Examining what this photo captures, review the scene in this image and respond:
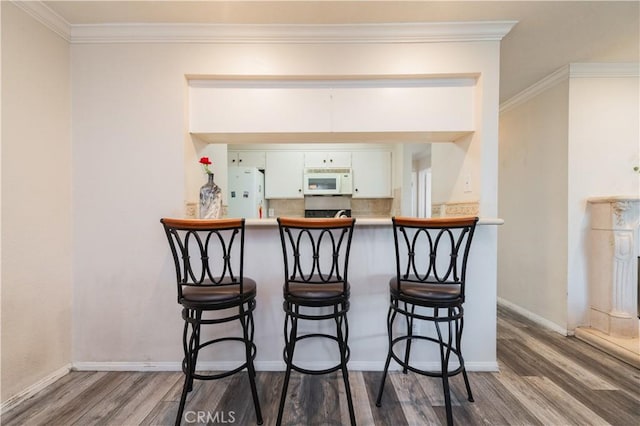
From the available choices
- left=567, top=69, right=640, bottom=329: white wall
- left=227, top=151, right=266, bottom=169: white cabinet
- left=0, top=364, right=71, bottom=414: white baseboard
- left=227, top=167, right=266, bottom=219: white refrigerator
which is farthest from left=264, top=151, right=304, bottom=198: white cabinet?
left=567, top=69, right=640, bottom=329: white wall

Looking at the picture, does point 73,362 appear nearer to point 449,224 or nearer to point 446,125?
point 449,224

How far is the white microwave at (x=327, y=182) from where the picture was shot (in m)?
4.05

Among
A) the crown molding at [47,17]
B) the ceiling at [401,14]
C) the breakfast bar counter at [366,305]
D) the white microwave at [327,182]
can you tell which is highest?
the ceiling at [401,14]

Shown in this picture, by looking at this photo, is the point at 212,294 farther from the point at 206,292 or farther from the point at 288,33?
the point at 288,33

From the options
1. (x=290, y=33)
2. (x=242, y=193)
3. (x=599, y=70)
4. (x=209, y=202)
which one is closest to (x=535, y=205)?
(x=599, y=70)

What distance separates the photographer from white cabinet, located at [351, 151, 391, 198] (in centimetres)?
412

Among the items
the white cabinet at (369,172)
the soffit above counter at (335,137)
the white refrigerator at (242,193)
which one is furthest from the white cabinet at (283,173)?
the soffit above counter at (335,137)

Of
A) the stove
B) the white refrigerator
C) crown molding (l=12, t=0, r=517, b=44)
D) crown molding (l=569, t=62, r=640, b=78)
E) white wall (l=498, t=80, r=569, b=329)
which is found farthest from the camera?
the stove

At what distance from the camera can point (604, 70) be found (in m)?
2.34

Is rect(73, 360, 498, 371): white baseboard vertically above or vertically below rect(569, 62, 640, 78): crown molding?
below

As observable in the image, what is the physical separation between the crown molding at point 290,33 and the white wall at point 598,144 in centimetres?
126

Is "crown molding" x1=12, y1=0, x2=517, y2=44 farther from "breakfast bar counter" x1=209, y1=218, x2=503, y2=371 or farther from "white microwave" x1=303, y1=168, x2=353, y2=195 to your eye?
"white microwave" x1=303, y1=168, x2=353, y2=195

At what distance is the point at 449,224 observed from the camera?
1.32 m

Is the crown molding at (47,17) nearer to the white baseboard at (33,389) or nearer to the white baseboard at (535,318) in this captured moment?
the white baseboard at (33,389)
